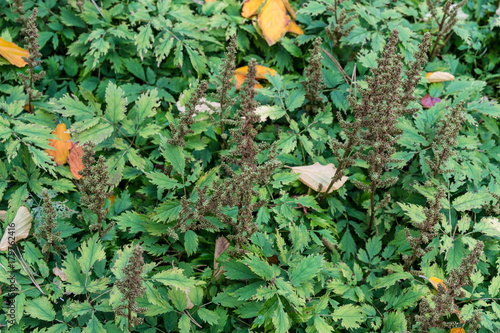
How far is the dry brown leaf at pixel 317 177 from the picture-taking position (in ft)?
→ 10.5

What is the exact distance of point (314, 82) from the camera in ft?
11.5

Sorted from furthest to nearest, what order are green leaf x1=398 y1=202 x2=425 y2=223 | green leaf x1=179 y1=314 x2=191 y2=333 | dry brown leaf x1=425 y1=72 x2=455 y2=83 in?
dry brown leaf x1=425 y1=72 x2=455 y2=83 < green leaf x1=398 y1=202 x2=425 y2=223 < green leaf x1=179 y1=314 x2=191 y2=333

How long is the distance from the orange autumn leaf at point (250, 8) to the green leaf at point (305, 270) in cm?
246

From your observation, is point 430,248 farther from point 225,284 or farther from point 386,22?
point 386,22

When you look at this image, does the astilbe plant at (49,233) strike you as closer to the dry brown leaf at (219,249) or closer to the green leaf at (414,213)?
the dry brown leaf at (219,249)

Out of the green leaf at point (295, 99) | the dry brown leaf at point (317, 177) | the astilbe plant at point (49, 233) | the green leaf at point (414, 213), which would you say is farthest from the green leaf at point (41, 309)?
the green leaf at point (414, 213)

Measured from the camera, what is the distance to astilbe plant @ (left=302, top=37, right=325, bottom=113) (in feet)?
11.1

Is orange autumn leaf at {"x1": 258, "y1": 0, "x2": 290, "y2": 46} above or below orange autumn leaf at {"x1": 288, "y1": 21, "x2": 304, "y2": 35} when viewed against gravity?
above

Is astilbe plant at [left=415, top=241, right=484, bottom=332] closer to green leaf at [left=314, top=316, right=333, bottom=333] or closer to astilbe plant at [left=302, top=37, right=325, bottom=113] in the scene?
green leaf at [left=314, top=316, right=333, bottom=333]

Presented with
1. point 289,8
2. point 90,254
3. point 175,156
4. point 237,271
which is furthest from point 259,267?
point 289,8

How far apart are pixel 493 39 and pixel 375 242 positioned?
9.31ft

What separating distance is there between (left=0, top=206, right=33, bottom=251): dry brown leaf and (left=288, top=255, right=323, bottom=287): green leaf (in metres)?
1.86

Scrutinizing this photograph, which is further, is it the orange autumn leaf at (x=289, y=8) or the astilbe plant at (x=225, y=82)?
the orange autumn leaf at (x=289, y=8)

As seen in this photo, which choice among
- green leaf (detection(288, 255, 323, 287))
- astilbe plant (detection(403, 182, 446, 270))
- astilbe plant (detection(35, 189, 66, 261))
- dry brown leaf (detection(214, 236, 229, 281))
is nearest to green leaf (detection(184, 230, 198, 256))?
dry brown leaf (detection(214, 236, 229, 281))
